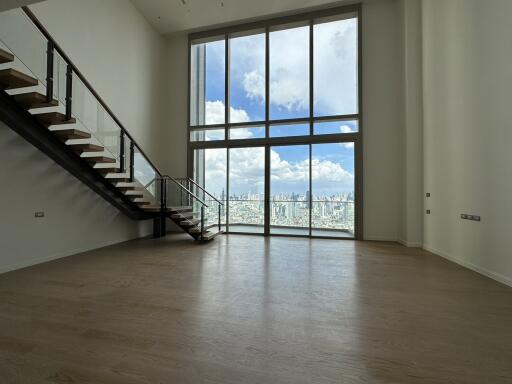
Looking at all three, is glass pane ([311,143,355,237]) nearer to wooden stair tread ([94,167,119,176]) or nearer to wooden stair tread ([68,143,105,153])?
wooden stair tread ([94,167,119,176])

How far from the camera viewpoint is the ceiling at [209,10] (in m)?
6.80

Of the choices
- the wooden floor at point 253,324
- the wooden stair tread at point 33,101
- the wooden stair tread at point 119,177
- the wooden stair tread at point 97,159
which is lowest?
the wooden floor at point 253,324

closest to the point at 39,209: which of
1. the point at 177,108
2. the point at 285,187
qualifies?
the point at 177,108

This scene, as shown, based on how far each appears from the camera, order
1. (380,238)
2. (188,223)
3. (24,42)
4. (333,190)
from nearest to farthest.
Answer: (24,42), (188,223), (380,238), (333,190)

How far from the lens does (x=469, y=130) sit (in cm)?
426

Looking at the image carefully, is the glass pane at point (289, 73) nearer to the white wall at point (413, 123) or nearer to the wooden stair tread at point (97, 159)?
the white wall at point (413, 123)

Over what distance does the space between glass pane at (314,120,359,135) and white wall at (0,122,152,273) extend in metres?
6.06

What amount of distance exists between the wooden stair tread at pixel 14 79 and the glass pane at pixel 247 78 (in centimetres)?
515

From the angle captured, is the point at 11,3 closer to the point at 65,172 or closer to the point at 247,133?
the point at 65,172

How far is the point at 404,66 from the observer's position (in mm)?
6223

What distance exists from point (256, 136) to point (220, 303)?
574 cm

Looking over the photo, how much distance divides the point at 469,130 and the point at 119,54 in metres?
8.04

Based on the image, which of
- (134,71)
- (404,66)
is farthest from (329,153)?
(134,71)

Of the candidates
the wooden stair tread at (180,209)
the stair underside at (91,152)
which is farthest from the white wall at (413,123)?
the wooden stair tread at (180,209)
